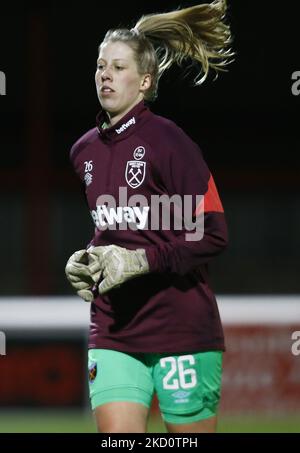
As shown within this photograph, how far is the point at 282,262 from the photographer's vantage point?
43.4 ft

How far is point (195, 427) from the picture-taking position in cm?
341

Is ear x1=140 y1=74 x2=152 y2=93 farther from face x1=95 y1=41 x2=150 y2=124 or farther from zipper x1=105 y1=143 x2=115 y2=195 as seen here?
zipper x1=105 y1=143 x2=115 y2=195

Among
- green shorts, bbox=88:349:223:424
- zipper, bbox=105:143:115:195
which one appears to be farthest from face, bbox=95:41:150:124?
green shorts, bbox=88:349:223:424

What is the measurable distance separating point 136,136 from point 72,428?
11.1 feet

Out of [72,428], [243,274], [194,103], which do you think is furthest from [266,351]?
[194,103]

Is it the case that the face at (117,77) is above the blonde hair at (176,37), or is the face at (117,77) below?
below

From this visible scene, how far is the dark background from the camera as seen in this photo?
13.0 meters

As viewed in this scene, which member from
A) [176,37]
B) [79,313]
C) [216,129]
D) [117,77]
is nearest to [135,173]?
[117,77]

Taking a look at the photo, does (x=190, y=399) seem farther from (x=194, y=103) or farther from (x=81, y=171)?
(x=194, y=103)

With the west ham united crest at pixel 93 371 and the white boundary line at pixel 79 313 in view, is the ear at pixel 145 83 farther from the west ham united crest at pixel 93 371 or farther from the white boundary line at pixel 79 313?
the white boundary line at pixel 79 313

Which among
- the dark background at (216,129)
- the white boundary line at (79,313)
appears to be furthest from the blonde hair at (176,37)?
the dark background at (216,129)

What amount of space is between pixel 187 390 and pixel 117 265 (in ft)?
1.60

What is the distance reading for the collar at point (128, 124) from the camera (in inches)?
139
